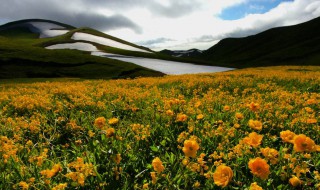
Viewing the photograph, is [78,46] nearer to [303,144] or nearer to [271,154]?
[271,154]

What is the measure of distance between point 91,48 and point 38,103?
124981mm

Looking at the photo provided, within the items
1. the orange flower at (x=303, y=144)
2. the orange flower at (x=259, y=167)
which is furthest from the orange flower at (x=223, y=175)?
Answer: the orange flower at (x=303, y=144)

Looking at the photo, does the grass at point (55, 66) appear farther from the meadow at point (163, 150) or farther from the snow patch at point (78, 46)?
the meadow at point (163, 150)

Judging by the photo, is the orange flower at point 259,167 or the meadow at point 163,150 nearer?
the orange flower at point 259,167

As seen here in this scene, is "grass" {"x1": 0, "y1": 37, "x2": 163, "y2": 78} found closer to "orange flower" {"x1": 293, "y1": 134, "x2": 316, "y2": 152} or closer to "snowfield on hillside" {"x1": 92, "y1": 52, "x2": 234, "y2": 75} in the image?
"snowfield on hillside" {"x1": 92, "y1": 52, "x2": 234, "y2": 75}

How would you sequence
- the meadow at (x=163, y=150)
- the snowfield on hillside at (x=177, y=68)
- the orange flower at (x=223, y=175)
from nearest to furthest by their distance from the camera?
the orange flower at (x=223, y=175), the meadow at (x=163, y=150), the snowfield on hillside at (x=177, y=68)

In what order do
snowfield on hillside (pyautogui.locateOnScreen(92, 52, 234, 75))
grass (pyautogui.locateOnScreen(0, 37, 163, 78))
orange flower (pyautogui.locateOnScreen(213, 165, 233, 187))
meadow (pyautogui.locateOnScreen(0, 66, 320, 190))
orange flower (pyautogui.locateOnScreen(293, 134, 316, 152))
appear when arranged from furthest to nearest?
snowfield on hillside (pyautogui.locateOnScreen(92, 52, 234, 75)), grass (pyautogui.locateOnScreen(0, 37, 163, 78)), meadow (pyautogui.locateOnScreen(0, 66, 320, 190)), orange flower (pyautogui.locateOnScreen(293, 134, 316, 152)), orange flower (pyautogui.locateOnScreen(213, 165, 233, 187))

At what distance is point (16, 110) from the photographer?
30.4ft

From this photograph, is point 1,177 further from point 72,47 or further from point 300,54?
point 300,54

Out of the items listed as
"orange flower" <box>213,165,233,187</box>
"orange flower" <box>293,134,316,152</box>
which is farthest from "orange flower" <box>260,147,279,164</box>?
"orange flower" <box>213,165,233,187</box>

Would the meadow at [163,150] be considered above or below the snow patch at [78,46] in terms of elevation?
below

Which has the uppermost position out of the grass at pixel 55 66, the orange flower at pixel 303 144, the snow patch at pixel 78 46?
the snow patch at pixel 78 46

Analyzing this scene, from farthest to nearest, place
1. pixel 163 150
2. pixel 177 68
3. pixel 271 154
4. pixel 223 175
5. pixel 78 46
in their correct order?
pixel 78 46 < pixel 177 68 < pixel 163 150 < pixel 271 154 < pixel 223 175

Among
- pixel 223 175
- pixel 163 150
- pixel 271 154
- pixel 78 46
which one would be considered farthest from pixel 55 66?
pixel 223 175
